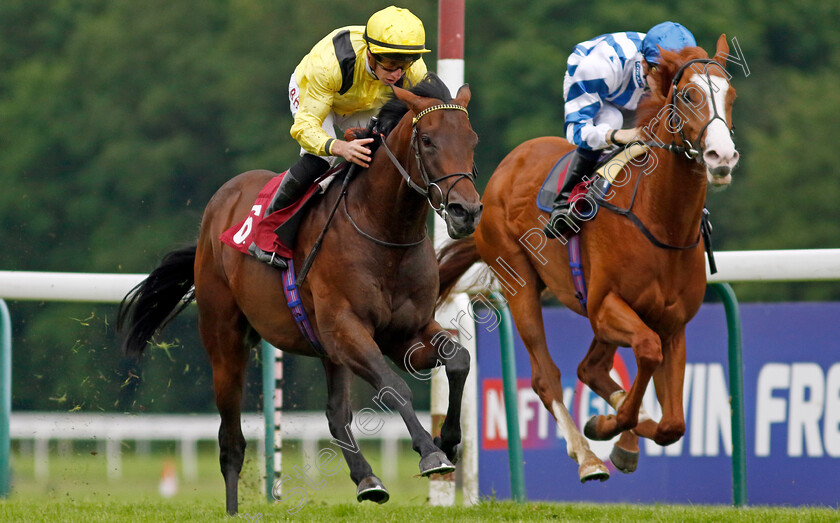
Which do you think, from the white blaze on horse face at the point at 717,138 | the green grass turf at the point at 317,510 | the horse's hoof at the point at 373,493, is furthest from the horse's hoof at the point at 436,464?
the white blaze on horse face at the point at 717,138

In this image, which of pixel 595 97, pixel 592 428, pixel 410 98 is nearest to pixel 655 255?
pixel 592 428

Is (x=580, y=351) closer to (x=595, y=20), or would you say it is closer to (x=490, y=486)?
(x=490, y=486)

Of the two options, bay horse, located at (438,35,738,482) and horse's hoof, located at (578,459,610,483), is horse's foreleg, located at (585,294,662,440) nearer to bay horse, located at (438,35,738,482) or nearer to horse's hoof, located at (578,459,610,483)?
bay horse, located at (438,35,738,482)

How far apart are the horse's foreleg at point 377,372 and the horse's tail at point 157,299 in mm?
1675

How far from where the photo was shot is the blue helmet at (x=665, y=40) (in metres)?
5.13

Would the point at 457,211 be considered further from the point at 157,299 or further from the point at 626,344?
the point at 157,299

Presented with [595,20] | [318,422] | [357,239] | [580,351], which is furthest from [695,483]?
[595,20]

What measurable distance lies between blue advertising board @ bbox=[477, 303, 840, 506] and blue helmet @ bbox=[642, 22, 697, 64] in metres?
1.99

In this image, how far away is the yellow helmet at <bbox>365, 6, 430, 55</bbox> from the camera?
4879mm

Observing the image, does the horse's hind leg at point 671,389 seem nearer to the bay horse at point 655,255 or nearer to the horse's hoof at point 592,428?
the bay horse at point 655,255

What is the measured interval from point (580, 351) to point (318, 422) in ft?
19.7

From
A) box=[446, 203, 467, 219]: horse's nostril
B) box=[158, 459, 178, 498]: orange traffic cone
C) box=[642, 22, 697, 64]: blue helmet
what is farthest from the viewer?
box=[158, 459, 178, 498]: orange traffic cone

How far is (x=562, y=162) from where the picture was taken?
5887 millimetres

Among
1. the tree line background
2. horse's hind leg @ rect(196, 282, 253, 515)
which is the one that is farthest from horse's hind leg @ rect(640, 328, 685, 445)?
the tree line background
